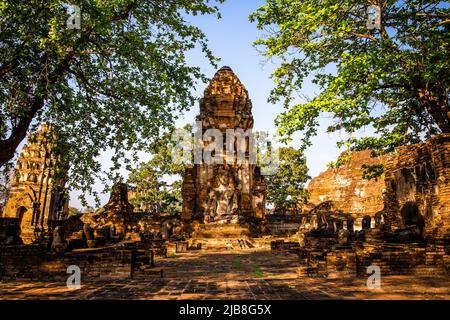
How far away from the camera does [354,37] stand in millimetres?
11250

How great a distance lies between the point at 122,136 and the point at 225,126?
706 inches

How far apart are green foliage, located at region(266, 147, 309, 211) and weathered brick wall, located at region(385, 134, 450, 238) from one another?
956 inches

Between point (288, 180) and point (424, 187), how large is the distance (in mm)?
28641

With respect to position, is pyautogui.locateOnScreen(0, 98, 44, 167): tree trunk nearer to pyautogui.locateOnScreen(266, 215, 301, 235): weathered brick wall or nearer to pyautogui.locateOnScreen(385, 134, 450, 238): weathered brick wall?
pyautogui.locateOnScreen(385, 134, 450, 238): weathered brick wall

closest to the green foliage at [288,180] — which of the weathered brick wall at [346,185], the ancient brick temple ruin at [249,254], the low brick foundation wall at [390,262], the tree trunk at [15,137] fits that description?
the weathered brick wall at [346,185]

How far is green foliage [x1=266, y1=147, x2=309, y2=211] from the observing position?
37062mm

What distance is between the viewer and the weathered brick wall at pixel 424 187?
9.20 meters

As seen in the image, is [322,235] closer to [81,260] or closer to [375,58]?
[375,58]

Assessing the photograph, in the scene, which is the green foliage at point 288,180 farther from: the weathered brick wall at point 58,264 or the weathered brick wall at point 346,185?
the weathered brick wall at point 58,264

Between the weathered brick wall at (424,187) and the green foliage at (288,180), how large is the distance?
24.3 m

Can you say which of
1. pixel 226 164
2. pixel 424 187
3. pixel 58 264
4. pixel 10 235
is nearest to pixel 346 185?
pixel 226 164

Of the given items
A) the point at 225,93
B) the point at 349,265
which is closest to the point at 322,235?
the point at 349,265

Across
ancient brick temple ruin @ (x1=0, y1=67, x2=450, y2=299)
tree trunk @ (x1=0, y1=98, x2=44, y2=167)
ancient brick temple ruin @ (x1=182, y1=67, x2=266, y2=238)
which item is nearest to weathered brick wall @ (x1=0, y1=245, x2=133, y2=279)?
ancient brick temple ruin @ (x1=0, y1=67, x2=450, y2=299)

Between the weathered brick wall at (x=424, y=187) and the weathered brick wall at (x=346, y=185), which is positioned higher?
the weathered brick wall at (x=346, y=185)
